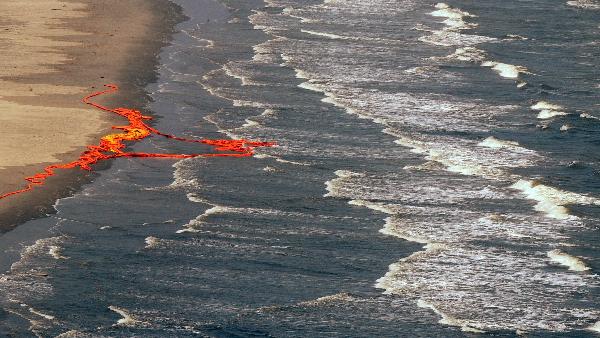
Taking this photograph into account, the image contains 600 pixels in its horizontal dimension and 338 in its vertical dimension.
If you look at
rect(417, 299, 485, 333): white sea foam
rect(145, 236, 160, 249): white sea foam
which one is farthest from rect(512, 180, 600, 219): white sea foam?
rect(145, 236, 160, 249): white sea foam

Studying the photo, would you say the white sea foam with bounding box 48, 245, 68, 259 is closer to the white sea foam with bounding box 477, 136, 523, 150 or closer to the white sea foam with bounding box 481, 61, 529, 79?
the white sea foam with bounding box 477, 136, 523, 150

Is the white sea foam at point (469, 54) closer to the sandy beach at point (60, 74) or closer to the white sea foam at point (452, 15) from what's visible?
the white sea foam at point (452, 15)

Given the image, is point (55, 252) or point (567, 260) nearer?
point (55, 252)

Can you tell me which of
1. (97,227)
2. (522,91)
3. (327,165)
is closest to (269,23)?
(522,91)

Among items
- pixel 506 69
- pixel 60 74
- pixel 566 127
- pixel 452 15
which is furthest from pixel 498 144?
pixel 452 15

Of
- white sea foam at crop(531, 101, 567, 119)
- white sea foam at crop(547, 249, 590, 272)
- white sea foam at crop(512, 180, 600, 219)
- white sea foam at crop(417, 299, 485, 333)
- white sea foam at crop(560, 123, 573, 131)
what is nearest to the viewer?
white sea foam at crop(417, 299, 485, 333)

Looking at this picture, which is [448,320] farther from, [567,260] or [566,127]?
[566,127]
